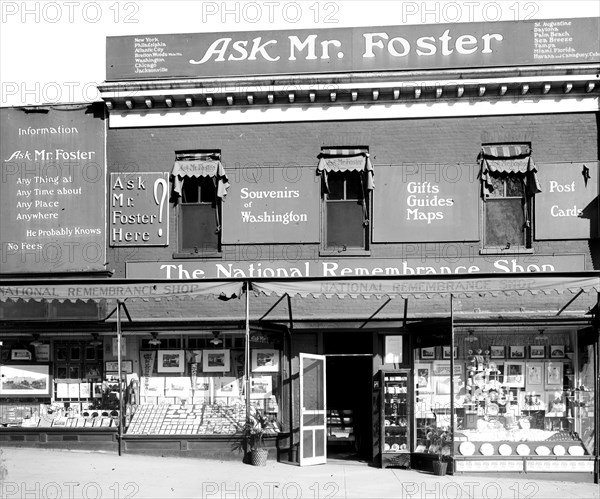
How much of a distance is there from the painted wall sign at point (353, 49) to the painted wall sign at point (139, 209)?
2220 mm

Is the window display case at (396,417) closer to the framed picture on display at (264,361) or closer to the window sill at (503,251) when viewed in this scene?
the framed picture on display at (264,361)

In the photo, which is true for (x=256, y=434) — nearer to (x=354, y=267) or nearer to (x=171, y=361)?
(x=171, y=361)

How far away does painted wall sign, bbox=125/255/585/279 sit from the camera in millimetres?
17844

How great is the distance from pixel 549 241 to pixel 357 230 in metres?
3.87

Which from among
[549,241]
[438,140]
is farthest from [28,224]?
[549,241]

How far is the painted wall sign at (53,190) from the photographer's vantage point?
18.5m

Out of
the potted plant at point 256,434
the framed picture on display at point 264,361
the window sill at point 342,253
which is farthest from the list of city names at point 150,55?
the potted plant at point 256,434

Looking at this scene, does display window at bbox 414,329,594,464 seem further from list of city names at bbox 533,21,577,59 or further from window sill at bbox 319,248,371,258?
list of city names at bbox 533,21,577,59

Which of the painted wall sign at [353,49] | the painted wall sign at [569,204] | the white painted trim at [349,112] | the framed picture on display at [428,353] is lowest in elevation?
the framed picture on display at [428,353]

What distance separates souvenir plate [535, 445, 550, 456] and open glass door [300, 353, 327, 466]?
158 inches

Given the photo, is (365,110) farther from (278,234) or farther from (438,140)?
(278,234)

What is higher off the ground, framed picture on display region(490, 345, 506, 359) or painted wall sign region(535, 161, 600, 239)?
painted wall sign region(535, 161, 600, 239)

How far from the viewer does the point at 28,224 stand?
18.7 m

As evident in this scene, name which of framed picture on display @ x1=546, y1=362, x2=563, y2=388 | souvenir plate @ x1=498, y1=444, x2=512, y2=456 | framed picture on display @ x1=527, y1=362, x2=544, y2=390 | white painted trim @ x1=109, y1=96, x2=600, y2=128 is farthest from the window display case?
white painted trim @ x1=109, y1=96, x2=600, y2=128
